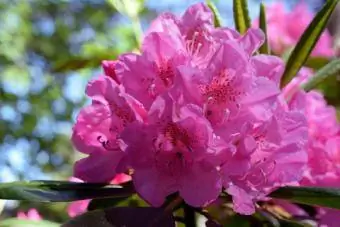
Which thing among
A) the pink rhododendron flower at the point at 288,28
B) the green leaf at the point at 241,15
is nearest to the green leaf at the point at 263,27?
the green leaf at the point at 241,15

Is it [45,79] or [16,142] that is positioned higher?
[45,79]

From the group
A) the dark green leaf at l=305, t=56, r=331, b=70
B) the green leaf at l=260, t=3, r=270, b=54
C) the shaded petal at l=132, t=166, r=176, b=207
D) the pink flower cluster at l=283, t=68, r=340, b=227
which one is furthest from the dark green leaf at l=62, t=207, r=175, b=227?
the dark green leaf at l=305, t=56, r=331, b=70

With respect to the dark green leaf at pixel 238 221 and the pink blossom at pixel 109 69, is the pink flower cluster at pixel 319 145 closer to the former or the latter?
the dark green leaf at pixel 238 221

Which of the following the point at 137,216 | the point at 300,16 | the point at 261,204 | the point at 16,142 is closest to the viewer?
the point at 137,216

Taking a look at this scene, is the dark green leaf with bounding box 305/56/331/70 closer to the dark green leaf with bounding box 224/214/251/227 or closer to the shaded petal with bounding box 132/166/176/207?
the dark green leaf with bounding box 224/214/251/227

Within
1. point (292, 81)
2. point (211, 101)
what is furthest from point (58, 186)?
point (292, 81)

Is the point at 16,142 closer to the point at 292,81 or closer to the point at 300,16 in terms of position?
the point at 300,16

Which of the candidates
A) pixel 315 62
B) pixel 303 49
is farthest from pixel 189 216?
pixel 315 62
